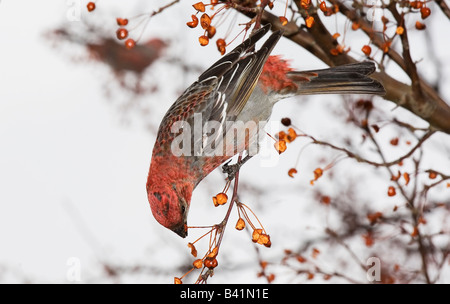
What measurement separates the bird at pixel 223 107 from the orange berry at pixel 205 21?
0.45 metres

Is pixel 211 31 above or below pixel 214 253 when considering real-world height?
above

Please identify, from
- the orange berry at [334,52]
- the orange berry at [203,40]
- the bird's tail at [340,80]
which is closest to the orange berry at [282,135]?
the bird's tail at [340,80]

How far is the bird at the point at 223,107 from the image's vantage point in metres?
3.19

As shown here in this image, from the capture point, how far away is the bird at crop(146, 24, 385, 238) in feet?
10.5

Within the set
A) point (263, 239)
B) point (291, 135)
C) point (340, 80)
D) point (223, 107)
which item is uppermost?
point (340, 80)

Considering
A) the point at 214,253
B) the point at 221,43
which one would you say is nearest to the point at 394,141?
the point at 221,43

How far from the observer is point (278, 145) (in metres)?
2.95

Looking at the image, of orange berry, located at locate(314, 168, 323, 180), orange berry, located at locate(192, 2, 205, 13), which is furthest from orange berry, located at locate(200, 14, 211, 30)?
orange berry, located at locate(314, 168, 323, 180)

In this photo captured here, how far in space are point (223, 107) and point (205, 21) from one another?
81 centimetres

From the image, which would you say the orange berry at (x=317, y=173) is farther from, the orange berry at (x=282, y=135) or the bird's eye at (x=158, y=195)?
the bird's eye at (x=158, y=195)

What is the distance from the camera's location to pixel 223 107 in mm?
3369

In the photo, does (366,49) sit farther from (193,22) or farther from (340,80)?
(193,22)
